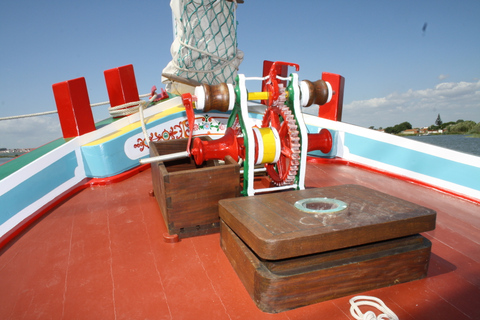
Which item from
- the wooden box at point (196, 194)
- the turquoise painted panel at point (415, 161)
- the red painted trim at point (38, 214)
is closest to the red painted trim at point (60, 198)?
the red painted trim at point (38, 214)

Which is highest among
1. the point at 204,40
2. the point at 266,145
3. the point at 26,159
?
the point at 204,40

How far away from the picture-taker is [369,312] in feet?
3.94

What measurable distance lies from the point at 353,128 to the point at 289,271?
259cm

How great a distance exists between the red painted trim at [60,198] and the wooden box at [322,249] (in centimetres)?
152

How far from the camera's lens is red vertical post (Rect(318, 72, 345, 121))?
3.55 metres

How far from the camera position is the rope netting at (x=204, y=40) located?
3516mm

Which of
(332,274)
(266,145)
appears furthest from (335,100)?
(332,274)

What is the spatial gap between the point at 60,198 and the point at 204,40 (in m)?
2.25

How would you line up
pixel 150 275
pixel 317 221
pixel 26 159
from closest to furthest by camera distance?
pixel 317 221
pixel 150 275
pixel 26 159

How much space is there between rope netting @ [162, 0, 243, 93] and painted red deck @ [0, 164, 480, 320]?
76.8 inches

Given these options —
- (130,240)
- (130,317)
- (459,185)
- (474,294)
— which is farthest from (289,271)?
(459,185)

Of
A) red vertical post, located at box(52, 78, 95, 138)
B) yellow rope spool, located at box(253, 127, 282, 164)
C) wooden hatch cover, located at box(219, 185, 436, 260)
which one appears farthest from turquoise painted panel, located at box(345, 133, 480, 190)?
red vertical post, located at box(52, 78, 95, 138)

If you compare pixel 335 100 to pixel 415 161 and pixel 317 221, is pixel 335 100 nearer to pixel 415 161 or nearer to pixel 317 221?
pixel 415 161

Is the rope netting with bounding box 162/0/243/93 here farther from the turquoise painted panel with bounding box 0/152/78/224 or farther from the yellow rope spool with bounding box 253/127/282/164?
the yellow rope spool with bounding box 253/127/282/164
